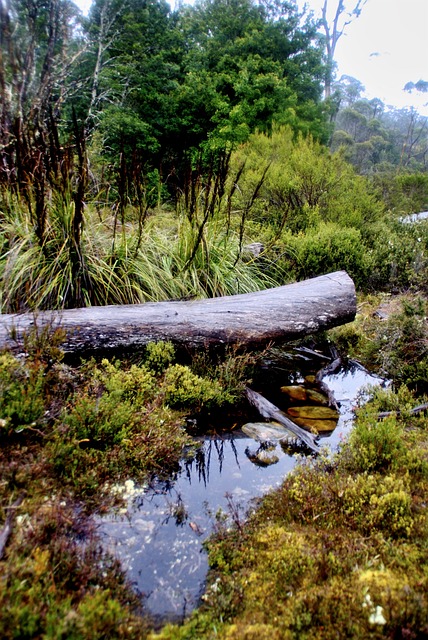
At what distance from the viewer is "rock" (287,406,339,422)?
3744 millimetres

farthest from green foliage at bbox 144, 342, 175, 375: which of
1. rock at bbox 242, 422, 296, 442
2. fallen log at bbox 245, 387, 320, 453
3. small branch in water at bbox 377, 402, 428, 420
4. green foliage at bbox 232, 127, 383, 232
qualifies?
green foliage at bbox 232, 127, 383, 232

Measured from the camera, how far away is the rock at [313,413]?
374cm

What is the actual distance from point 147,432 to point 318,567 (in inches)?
58.3

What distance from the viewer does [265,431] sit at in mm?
3377

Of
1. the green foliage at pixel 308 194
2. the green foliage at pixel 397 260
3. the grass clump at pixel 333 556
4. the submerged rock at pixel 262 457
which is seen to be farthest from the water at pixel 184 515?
the green foliage at pixel 308 194

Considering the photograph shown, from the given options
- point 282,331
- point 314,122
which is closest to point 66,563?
point 282,331

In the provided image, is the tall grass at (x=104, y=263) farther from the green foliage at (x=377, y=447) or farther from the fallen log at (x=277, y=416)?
the green foliage at (x=377, y=447)

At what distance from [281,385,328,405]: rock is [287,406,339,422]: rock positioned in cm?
14

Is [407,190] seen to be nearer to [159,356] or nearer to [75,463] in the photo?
[159,356]

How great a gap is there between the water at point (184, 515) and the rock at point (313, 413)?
33 cm

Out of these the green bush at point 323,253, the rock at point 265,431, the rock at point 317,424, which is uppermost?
the green bush at point 323,253

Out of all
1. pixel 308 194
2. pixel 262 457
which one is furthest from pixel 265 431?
pixel 308 194

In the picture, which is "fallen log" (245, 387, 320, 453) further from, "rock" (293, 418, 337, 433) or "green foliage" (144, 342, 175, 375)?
"green foliage" (144, 342, 175, 375)

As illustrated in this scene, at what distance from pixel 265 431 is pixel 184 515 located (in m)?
1.21
